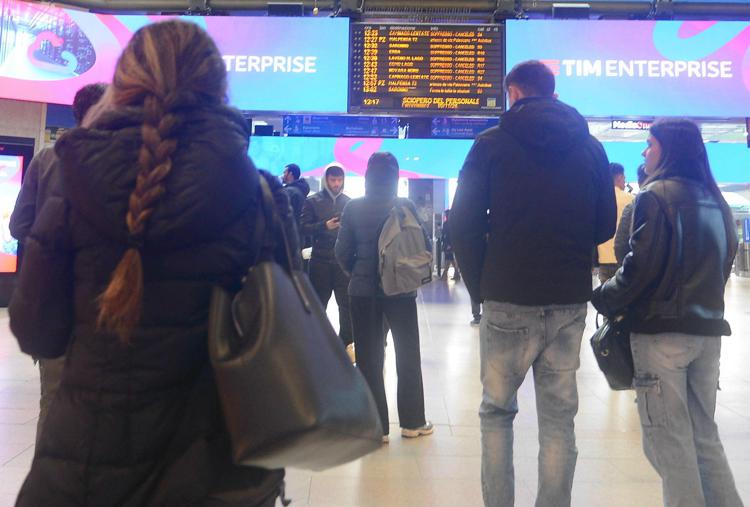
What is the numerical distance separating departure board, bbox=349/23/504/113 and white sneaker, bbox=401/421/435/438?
3.71 metres

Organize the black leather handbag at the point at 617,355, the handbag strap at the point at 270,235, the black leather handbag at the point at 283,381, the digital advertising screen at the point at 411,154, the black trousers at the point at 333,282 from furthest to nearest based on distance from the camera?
the digital advertising screen at the point at 411,154 → the black trousers at the point at 333,282 → the black leather handbag at the point at 617,355 → the handbag strap at the point at 270,235 → the black leather handbag at the point at 283,381

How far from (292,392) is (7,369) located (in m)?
4.58

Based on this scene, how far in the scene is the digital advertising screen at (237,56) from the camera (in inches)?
261

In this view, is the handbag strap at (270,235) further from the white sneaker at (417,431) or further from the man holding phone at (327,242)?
the man holding phone at (327,242)

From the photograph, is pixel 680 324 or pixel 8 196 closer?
pixel 680 324

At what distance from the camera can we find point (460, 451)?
3049 millimetres

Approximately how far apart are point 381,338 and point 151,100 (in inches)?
90.6

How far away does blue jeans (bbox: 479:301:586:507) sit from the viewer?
1998 mm

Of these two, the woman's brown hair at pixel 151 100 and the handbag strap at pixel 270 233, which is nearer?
the woman's brown hair at pixel 151 100

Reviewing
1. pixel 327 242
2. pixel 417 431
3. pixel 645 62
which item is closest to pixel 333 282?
pixel 327 242

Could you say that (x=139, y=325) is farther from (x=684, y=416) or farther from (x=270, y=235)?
(x=684, y=416)

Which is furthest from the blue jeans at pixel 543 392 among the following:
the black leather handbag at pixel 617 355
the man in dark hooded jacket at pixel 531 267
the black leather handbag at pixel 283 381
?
the black leather handbag at pixel 283 381

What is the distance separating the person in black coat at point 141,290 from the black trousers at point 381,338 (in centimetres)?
205

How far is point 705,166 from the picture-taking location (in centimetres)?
211
